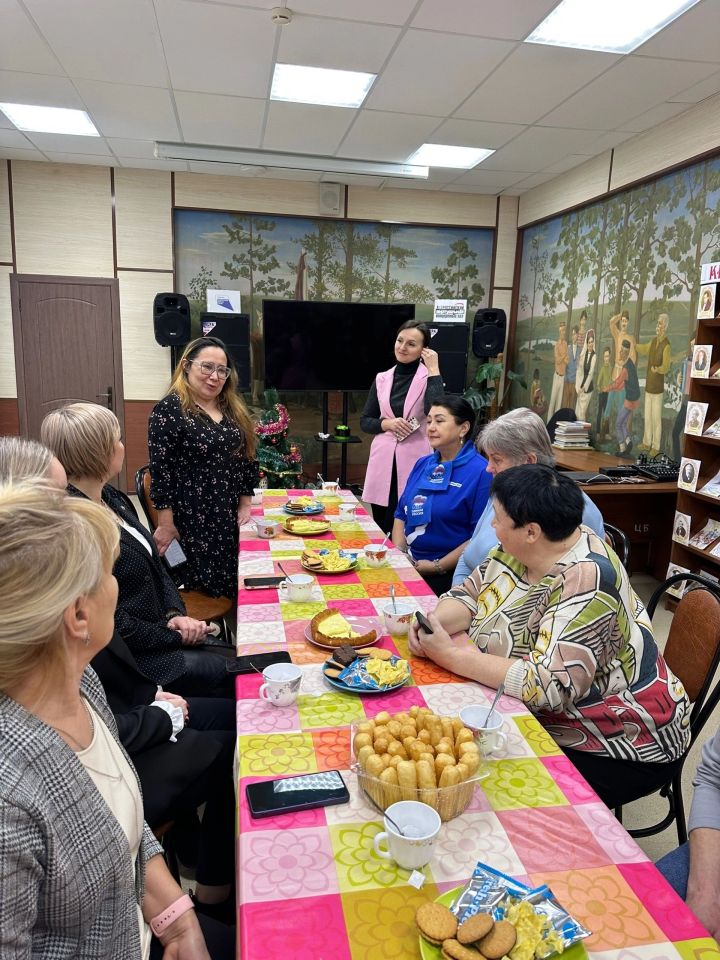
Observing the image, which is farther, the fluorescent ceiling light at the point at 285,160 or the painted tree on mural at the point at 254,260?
the painted tree on mural at the point at 254,260

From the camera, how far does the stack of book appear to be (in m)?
5.29

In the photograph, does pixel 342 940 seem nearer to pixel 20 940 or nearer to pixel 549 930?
pixel 549 930

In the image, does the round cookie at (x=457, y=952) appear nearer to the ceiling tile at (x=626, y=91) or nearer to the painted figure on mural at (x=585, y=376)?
the ceiling tile at (x=626, y=91)

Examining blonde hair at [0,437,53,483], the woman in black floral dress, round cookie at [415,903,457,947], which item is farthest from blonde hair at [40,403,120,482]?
round cookie at [415,903,457,947]

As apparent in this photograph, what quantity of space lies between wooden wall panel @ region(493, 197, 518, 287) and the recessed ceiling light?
1.18 metres

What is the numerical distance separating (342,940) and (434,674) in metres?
0.74

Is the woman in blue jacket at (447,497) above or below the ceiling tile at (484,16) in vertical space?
below

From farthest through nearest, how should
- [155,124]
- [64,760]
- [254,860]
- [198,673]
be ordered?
[155,124], [198,673], [254,860], [64,760]

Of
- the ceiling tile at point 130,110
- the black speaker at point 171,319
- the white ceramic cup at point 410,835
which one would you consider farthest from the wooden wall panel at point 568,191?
the white ceramic cup at point 410,835

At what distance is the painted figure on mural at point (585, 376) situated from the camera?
5.38 meters

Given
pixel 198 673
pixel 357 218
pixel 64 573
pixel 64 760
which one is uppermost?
pixel 357 218

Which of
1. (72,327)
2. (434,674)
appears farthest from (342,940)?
(72,327)

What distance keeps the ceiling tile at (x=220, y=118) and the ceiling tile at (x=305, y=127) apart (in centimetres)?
10

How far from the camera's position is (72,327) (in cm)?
614
